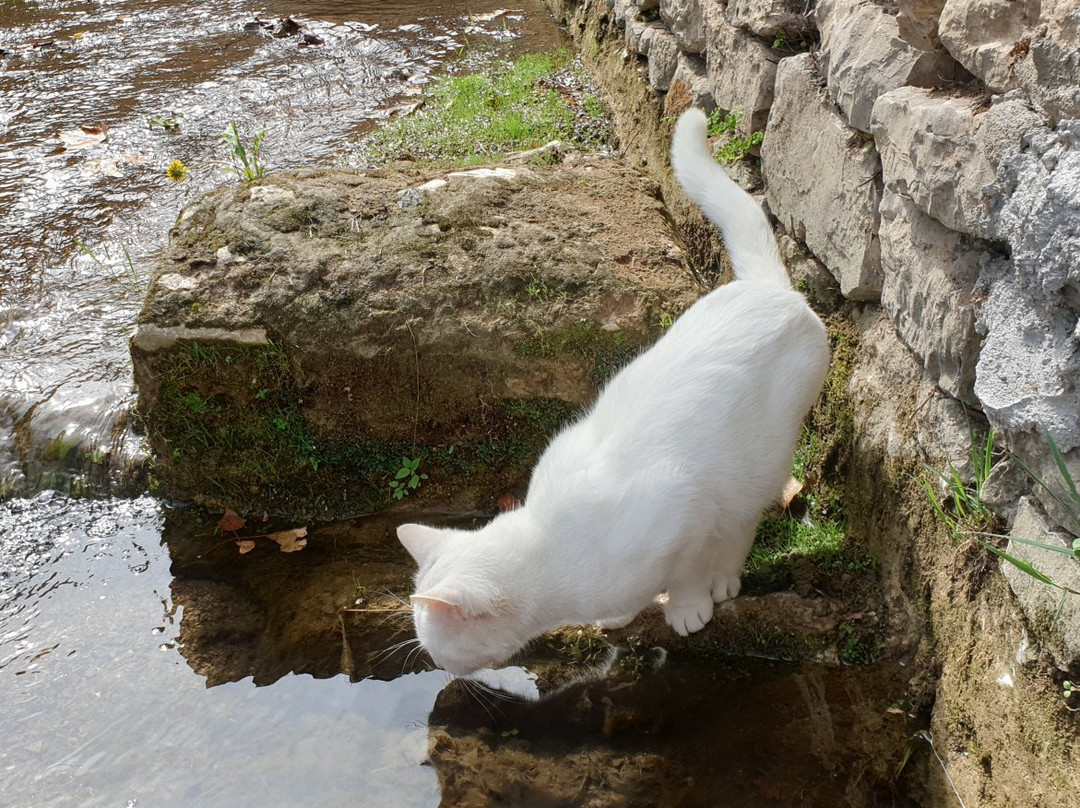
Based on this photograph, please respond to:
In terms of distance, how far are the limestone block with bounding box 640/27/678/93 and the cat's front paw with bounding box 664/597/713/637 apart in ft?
9.95

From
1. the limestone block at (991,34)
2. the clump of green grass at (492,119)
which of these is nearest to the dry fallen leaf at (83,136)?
the clump of green grass at (492,119)

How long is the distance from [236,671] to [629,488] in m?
1.41

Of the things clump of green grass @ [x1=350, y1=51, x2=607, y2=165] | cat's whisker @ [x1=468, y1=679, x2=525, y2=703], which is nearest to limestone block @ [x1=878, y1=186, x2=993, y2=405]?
cat's whisker @ [x1=468, y1=679, x2=525, y2=703]

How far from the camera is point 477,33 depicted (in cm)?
688

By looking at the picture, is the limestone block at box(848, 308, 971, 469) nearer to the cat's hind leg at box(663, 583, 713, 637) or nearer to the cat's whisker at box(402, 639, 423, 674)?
the cat's hind leg at box(663, 583, 713, 637)

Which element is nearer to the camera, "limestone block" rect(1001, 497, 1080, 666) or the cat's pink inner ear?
"limestone block" rect(1001, 497, 1080, 666)

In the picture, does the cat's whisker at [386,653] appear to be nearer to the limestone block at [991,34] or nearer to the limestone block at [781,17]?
the limestone block at [991,34]

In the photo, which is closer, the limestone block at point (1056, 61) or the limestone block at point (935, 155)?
the limestone block at point (1056, 61)

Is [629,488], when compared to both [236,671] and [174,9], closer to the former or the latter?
[236,671]

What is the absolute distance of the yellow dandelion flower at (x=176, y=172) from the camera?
4789mm

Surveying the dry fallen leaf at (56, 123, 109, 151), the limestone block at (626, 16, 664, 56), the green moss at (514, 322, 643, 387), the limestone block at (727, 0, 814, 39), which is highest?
the limestone block at (727, 0, 814, 39)

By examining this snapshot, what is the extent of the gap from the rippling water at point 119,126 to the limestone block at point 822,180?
2767 mm

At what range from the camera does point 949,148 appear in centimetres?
212

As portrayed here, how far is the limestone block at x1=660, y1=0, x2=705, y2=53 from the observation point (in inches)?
164
